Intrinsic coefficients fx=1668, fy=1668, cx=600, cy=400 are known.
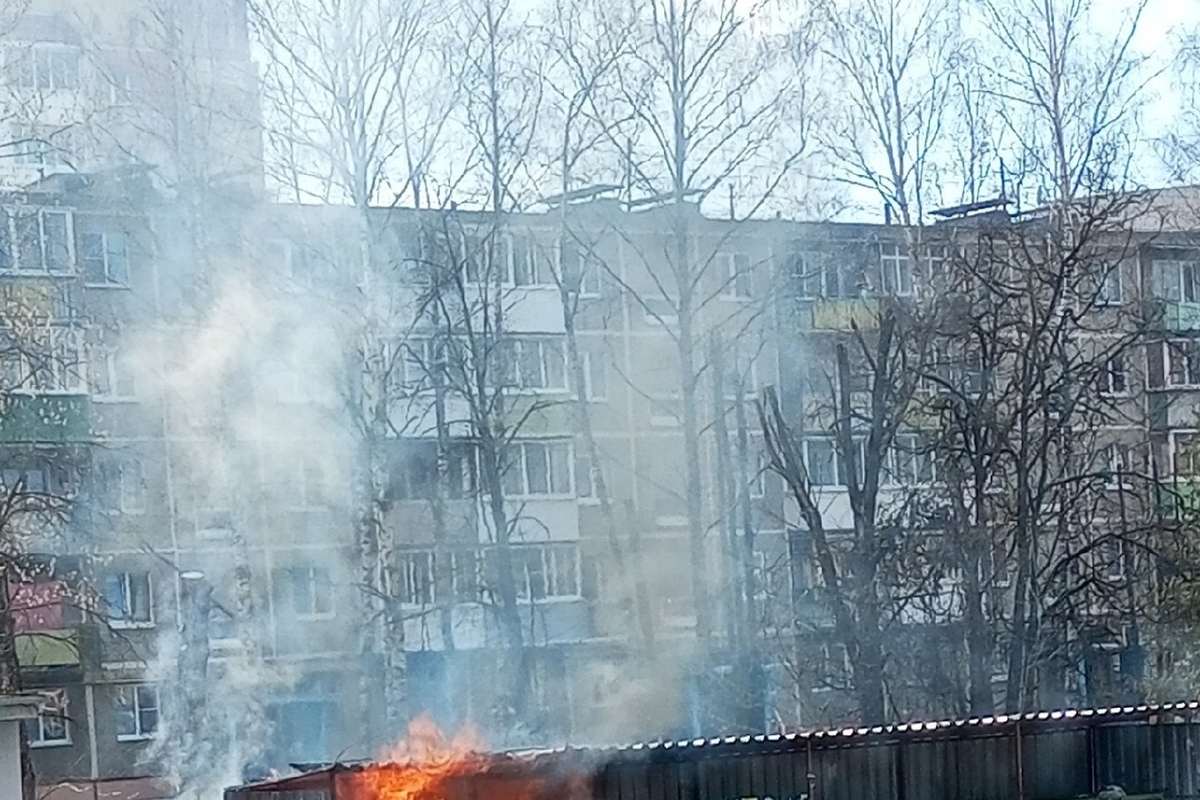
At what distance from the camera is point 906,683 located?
22.5 metres

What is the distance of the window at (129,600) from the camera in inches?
830

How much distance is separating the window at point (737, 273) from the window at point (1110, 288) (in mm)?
4902

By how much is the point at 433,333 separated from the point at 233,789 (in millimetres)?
9218

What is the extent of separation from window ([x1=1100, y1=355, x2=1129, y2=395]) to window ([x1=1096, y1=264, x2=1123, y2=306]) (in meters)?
0.87

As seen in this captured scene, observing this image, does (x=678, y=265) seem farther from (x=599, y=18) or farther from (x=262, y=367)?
(x=262, y=367)

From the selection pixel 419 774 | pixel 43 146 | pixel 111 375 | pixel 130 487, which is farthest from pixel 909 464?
pixel 419 774

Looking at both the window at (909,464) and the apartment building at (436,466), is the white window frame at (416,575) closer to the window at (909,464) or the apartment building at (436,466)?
the apartment building at (436,466)

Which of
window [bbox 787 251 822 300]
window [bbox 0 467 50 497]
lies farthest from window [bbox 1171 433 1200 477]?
window [bbox 0 467 50 497]

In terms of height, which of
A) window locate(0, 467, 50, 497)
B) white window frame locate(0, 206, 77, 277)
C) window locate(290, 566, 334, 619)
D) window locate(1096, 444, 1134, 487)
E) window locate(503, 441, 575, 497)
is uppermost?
white window frame locate(0, 206, 77, 277)

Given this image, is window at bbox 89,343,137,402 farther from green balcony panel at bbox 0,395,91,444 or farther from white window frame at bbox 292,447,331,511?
white window frame at bbox 292,447,331,511

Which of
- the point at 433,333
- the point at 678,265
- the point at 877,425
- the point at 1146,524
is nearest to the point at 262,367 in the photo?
the point at 433,333

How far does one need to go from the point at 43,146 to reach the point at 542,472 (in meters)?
8.46

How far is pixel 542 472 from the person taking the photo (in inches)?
950

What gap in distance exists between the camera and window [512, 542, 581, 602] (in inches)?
931
